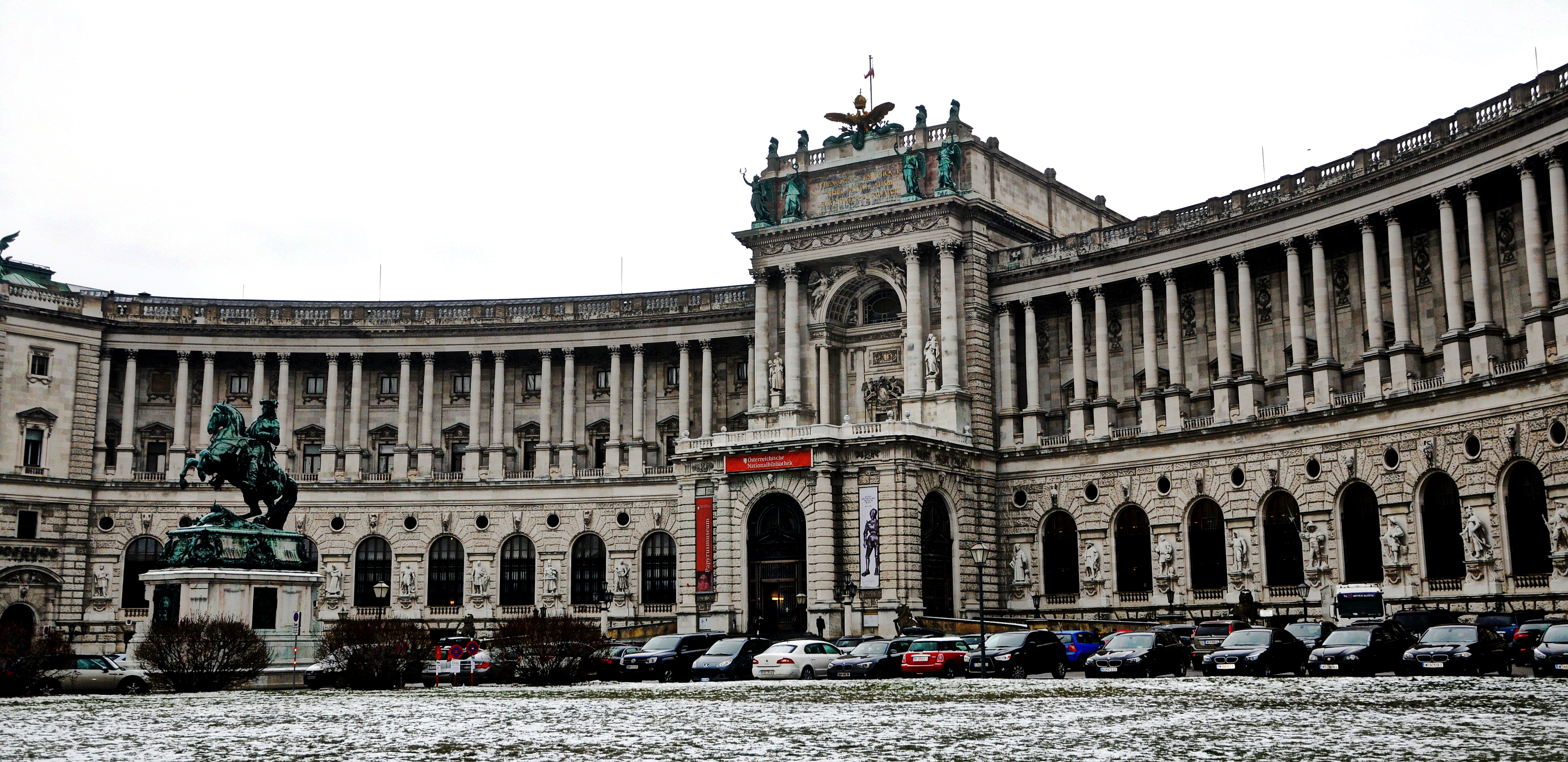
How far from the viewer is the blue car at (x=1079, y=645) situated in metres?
49.9

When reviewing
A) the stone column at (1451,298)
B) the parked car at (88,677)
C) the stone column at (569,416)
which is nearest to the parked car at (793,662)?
the parked car at (88,677)

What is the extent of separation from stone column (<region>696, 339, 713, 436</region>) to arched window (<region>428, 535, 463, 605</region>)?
15.5m

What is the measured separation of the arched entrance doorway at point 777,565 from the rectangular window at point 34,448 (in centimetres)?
3973

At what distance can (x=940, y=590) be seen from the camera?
238ft

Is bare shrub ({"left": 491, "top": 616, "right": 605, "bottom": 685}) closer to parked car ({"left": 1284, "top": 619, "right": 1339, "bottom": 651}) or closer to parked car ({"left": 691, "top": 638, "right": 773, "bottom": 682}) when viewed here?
parked car ({"left": 691, "top": 638, "right": 773, "bottom": 682})

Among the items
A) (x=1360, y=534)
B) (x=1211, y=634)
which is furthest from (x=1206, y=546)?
(x=1211, y=634)

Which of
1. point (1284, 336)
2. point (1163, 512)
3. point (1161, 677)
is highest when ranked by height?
point (1284, 336)

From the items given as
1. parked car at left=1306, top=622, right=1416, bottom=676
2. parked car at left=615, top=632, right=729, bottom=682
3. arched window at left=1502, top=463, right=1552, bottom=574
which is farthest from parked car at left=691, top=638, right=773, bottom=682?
arched window at left=1502, top=463, right=1552, bottom=574

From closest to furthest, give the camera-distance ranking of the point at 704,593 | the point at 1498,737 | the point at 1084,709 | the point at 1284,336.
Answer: the point at 1498,737, the point at 1084,709, the point at 1284,336, the point at 704,593

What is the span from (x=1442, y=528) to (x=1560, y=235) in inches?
459

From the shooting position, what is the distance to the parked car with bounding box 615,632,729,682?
50.0m

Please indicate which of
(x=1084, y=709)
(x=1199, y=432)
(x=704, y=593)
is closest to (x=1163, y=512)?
(x=1199, y=432)

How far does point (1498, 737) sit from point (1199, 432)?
46892mm

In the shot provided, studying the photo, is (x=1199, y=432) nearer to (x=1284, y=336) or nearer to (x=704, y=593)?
(x=1284, y=336)
